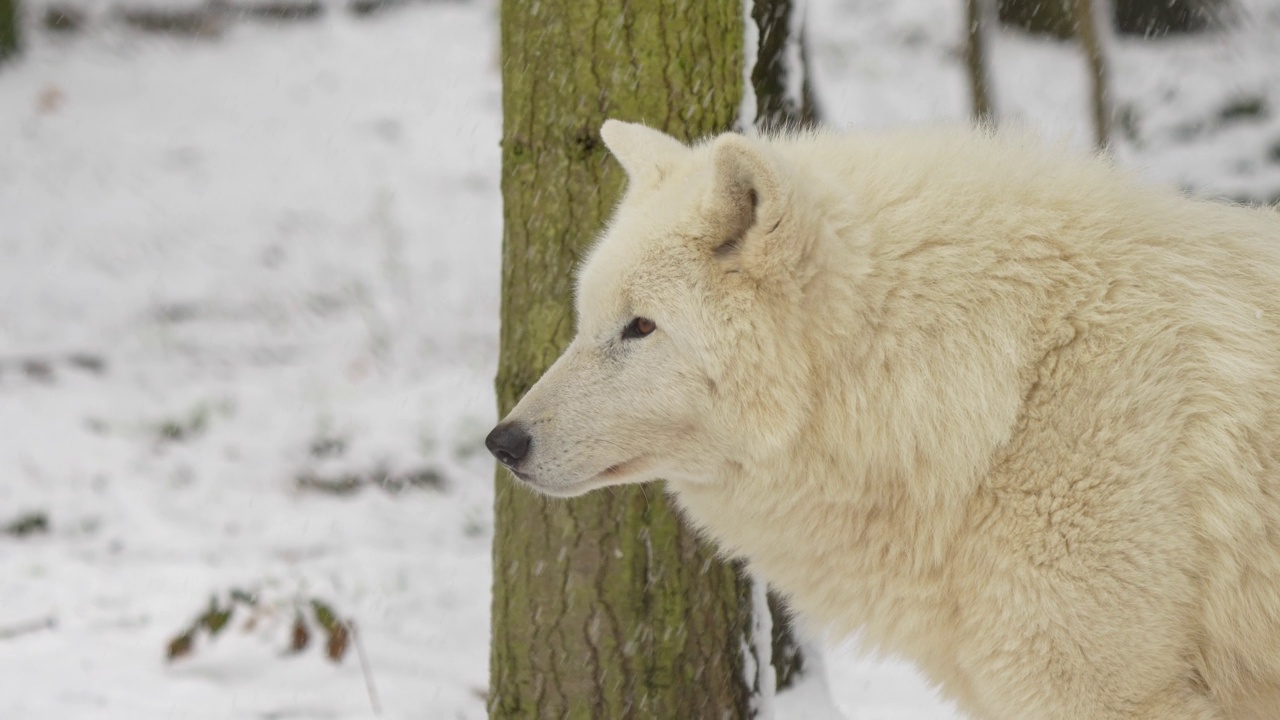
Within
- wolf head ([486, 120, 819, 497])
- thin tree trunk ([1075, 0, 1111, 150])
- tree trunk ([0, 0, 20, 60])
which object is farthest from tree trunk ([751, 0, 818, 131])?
tree trunk ([0, 0, 20, 60])

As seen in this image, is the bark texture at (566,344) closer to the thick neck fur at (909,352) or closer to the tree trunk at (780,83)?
the tree trunk at (780,83)

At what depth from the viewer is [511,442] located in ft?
10.0

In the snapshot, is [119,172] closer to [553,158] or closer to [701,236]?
[553,158]

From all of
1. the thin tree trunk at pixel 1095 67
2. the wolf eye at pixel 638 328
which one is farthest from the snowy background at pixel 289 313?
the wolf eye at pixel 638 328

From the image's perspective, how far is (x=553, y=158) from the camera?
12.5 ft

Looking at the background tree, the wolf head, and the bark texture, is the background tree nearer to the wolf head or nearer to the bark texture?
the bark texture

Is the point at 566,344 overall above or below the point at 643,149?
below

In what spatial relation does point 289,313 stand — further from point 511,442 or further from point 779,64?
point 511,442

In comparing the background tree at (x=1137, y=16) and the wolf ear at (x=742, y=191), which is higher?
the background tree at (x=1137, y=16)

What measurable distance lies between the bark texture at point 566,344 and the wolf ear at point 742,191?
0.92 metres

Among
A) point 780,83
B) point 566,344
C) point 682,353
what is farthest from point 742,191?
point 780,83

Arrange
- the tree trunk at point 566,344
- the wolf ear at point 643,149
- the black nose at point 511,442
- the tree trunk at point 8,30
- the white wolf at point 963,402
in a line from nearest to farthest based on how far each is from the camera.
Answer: the white wolf at point 963,402
the black nose at point 511,442
the wolf ear at point 643,149
the tree trunk at point 566,344
the tree trunk at point 8,30

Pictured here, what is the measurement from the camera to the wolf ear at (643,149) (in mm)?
3268

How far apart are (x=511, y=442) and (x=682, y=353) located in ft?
1.75
